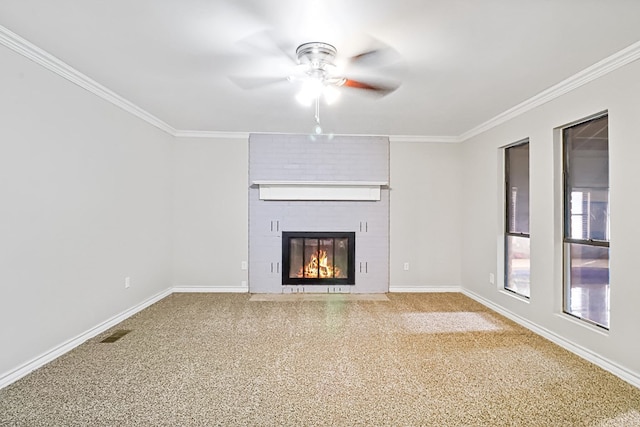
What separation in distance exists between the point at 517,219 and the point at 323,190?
2.49 metres

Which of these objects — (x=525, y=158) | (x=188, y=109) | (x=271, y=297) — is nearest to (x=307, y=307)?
(x=271, y=297)

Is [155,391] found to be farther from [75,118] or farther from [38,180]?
[75,118]

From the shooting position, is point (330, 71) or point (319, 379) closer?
point (319, 379)

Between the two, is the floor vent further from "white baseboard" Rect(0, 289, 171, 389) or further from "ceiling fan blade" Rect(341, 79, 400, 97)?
"ceiling fan blade" Rect(341, 79, 400, 97)

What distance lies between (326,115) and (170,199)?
253cm

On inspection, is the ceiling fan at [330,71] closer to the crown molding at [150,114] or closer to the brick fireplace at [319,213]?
the crown molding at [150,114]

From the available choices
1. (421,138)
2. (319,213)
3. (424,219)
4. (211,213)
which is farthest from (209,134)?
(424,219)

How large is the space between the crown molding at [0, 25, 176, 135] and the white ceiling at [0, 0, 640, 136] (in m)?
0.06

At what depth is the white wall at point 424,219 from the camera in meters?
5.27

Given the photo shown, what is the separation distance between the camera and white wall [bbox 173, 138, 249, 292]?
509 centimetres

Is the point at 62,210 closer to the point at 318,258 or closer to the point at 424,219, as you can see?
the point at 318,258

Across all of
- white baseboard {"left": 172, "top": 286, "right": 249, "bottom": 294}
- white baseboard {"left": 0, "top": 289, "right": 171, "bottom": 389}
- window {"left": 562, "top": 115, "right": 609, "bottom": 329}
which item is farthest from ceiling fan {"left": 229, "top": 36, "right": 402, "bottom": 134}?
white baseboard {"left": 172, "top": 286, "right": 249, "bottom": 294}

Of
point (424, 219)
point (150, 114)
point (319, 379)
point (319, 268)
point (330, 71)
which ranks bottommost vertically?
point (319, 379)

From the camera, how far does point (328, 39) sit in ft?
7.59
